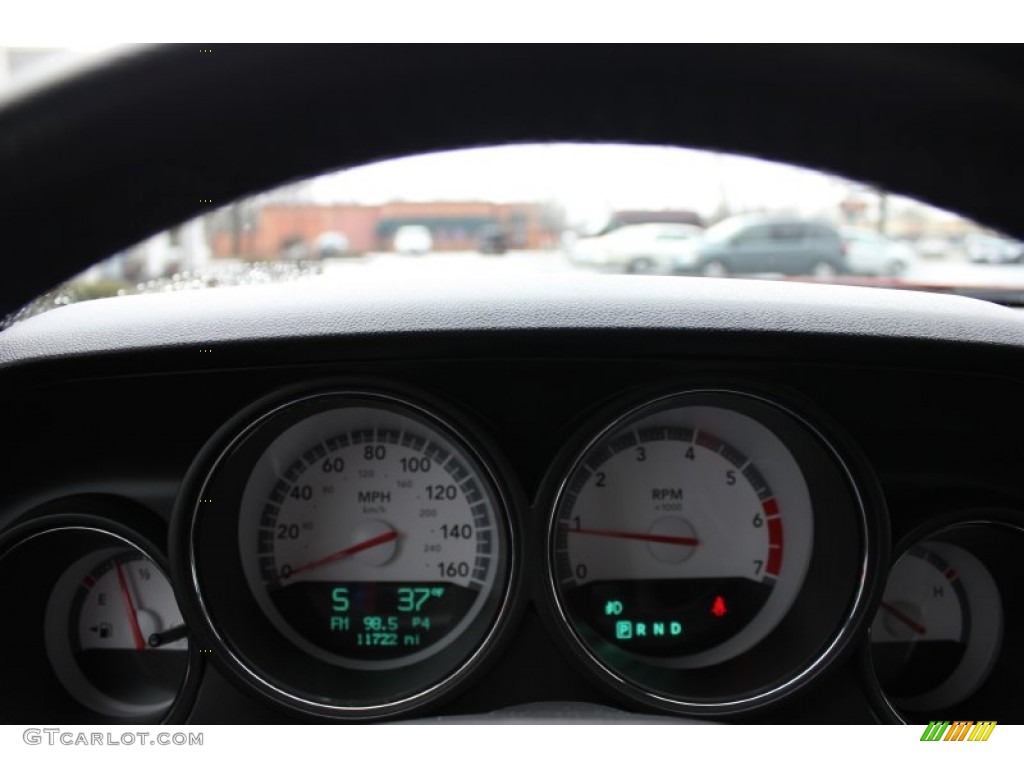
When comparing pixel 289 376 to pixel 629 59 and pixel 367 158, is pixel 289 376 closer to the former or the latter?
pixel 367 158

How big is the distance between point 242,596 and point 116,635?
0.89 feet

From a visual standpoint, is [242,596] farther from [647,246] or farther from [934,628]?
[934,628]

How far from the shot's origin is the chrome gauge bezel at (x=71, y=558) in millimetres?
1599

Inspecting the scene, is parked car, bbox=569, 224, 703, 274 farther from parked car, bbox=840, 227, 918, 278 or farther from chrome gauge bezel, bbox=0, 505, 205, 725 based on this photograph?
Result: chrome gauge bezel, bbox=0, 505, 205, 725

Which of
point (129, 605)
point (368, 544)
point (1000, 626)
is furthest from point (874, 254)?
point (129, 605)

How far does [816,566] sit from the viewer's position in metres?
1.77

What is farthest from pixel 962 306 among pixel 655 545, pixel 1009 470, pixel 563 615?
pixel 563 615

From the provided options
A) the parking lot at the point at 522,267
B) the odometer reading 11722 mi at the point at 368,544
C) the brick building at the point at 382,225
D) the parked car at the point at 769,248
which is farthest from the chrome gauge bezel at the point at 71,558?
the parked car at the point at 769,248

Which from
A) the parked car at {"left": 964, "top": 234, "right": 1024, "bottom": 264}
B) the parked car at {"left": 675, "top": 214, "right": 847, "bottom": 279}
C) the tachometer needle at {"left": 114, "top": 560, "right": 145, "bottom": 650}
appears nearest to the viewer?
the parked car at {"left": 964, "top": 234, "right": 1024, "bottom": 264}

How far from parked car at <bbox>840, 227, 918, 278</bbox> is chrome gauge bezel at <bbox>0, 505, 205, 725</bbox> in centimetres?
143

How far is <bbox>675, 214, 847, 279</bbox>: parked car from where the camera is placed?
195 cm

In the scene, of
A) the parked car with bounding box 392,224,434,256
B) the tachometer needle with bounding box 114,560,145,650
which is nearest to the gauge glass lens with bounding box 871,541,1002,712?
the parked car with bounding box 392,224,434,256

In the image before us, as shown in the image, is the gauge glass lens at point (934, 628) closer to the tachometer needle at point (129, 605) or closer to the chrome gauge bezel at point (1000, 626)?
the chrome gauge bezel at point (1000, 626)

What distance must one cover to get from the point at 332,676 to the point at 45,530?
555 mm
